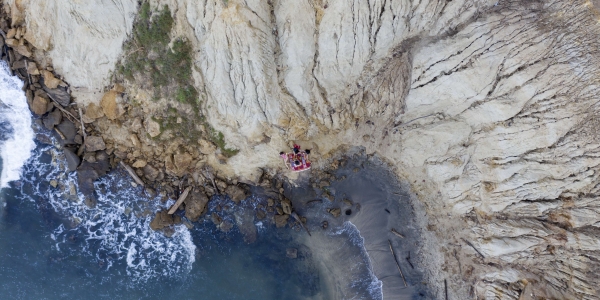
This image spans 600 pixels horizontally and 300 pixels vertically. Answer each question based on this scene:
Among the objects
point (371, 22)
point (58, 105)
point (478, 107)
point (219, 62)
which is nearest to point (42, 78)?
point (58, 105)

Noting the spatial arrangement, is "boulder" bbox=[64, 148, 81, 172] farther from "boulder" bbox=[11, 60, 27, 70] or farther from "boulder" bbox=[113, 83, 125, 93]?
"boulder" bbox=[11, 60, 27, 70]

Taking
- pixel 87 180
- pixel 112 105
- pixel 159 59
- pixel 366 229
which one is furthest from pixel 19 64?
pixel 366 229

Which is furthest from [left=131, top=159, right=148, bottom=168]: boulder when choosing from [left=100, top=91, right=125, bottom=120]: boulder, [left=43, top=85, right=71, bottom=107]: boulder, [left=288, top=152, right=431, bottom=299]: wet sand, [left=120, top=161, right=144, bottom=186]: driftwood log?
[left=288, top=152, right=431, bottom=299]: wet sand

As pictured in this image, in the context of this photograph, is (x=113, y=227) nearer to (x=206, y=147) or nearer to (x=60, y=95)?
(x=206, y=147)

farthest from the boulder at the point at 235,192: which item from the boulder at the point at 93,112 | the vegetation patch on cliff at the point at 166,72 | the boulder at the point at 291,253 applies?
the boulder at the point at 93,112

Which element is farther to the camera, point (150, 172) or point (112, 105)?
point (150, 172)

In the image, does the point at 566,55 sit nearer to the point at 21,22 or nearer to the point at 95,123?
the point at 95,123
